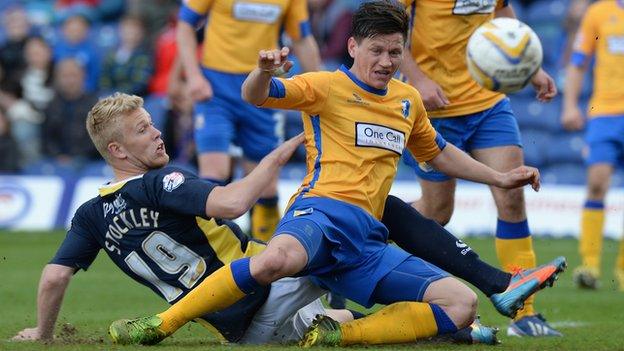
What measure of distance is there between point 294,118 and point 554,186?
3.39 m

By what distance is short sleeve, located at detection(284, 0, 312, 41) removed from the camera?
10.1 metres

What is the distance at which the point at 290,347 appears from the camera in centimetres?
615

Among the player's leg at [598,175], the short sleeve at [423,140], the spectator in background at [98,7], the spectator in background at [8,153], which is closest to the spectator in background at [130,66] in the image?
the spectator in background at [8,153]

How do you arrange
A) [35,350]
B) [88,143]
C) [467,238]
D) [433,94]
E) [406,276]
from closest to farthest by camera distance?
1. [35,350]
2. [406,276]
3. [433,94]
4. [467,238]
5. [88,143]

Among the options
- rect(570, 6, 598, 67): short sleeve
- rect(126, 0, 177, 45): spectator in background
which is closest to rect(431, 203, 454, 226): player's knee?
rect(570, 6, 598, 67): short sleeve

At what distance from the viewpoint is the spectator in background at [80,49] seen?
17000mm

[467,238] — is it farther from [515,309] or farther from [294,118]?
[515,309]

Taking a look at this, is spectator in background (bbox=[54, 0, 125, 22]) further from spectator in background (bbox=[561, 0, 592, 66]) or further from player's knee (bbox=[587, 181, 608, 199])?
player's knee (bbox=[587, 181, 608, 199])

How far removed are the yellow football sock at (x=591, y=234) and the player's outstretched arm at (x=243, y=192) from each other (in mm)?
5146

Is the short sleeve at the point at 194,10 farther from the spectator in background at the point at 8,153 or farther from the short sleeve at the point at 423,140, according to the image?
the spectator in background at the point at 8,153

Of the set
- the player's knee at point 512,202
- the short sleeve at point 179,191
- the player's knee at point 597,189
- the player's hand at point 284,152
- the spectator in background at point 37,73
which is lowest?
the spectator in background at point 37,73

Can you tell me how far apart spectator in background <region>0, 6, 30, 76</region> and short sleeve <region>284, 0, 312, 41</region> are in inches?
289

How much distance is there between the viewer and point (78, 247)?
6449 millimetres

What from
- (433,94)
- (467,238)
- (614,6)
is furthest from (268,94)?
(467,238)
